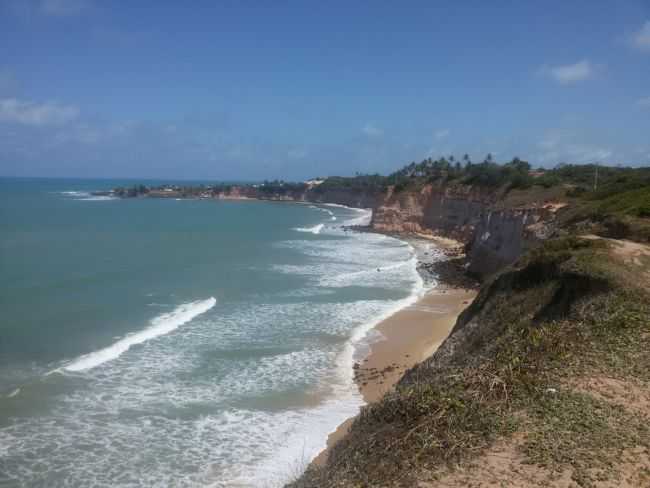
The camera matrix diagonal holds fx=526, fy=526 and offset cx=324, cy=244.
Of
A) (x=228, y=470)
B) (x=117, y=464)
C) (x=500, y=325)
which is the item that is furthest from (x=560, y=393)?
(x=117, y=464)

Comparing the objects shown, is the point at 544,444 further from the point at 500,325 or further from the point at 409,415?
the point at 500,325

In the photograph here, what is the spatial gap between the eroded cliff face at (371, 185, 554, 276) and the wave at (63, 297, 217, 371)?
53.7ft

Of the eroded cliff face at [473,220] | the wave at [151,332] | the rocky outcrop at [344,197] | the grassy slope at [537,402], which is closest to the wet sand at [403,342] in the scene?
the grassy slope at [537,402]

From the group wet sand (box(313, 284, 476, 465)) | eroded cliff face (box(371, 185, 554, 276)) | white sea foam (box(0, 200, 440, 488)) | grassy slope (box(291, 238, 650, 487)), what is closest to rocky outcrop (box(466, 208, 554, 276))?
eroded cliff face (box(371, 185, 554, 276))

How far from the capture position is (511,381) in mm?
8188

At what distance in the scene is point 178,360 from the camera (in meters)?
18.8

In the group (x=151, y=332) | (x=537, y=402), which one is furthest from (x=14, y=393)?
(x=537, y=402)

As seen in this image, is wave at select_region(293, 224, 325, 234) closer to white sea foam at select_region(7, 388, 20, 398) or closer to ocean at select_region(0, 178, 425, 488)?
ocean at select_region(0, 178, 425, 488)

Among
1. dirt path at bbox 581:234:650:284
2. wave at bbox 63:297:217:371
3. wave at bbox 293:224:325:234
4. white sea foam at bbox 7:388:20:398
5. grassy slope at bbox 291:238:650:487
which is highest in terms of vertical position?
dirt path at bbox 581:234:650:284

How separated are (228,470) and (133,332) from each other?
11.4 meters

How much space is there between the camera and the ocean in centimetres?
1260

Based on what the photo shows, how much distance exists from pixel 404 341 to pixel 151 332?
412 inches

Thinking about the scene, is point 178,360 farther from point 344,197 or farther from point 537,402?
point 344,197

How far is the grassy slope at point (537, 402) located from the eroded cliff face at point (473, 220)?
14037 millimetres
